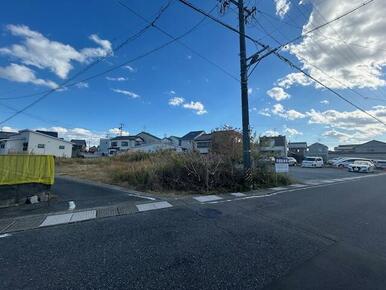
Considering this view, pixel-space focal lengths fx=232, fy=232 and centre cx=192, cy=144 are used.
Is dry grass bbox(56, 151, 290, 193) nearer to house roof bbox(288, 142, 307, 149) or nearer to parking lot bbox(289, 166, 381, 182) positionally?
parking lot bbox(289, 166, 381, 182)

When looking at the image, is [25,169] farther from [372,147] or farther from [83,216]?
[372,147]

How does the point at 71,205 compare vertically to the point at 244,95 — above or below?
below

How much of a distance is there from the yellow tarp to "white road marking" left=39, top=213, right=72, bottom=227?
71.0 inches

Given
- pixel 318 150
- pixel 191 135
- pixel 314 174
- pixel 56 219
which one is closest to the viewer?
pixel 56 219

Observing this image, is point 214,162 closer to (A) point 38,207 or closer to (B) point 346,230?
(B) point 346,230

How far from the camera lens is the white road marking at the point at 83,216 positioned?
4.89 metres

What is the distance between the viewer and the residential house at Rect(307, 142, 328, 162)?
53.1 m

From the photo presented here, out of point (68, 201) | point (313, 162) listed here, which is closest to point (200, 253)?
point (68, 201)

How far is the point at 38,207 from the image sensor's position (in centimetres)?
589

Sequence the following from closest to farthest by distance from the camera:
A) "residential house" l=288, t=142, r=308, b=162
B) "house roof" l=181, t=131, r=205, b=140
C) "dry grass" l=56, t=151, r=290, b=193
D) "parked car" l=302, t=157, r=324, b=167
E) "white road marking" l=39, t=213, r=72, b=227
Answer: "white road marking" l=39, t=213, r=72, b=227
"dry grass" l=56, t=151, r=290, b=193
"parked car" l=302, t=157, r=324, b=167
"house roof" l=181, t=131, r=205, b=140
"residential house" l=288, t=142, r=308, b=162

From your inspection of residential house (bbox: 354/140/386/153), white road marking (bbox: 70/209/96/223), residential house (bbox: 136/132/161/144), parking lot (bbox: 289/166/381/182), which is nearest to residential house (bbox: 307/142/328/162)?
residential house (bbox: 354/140/386/153)

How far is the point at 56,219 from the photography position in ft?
16.0

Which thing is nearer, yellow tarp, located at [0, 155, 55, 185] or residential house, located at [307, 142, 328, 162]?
yellow tarp, located at [0, 155, 55, 185]

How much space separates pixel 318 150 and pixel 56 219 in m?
59.1
